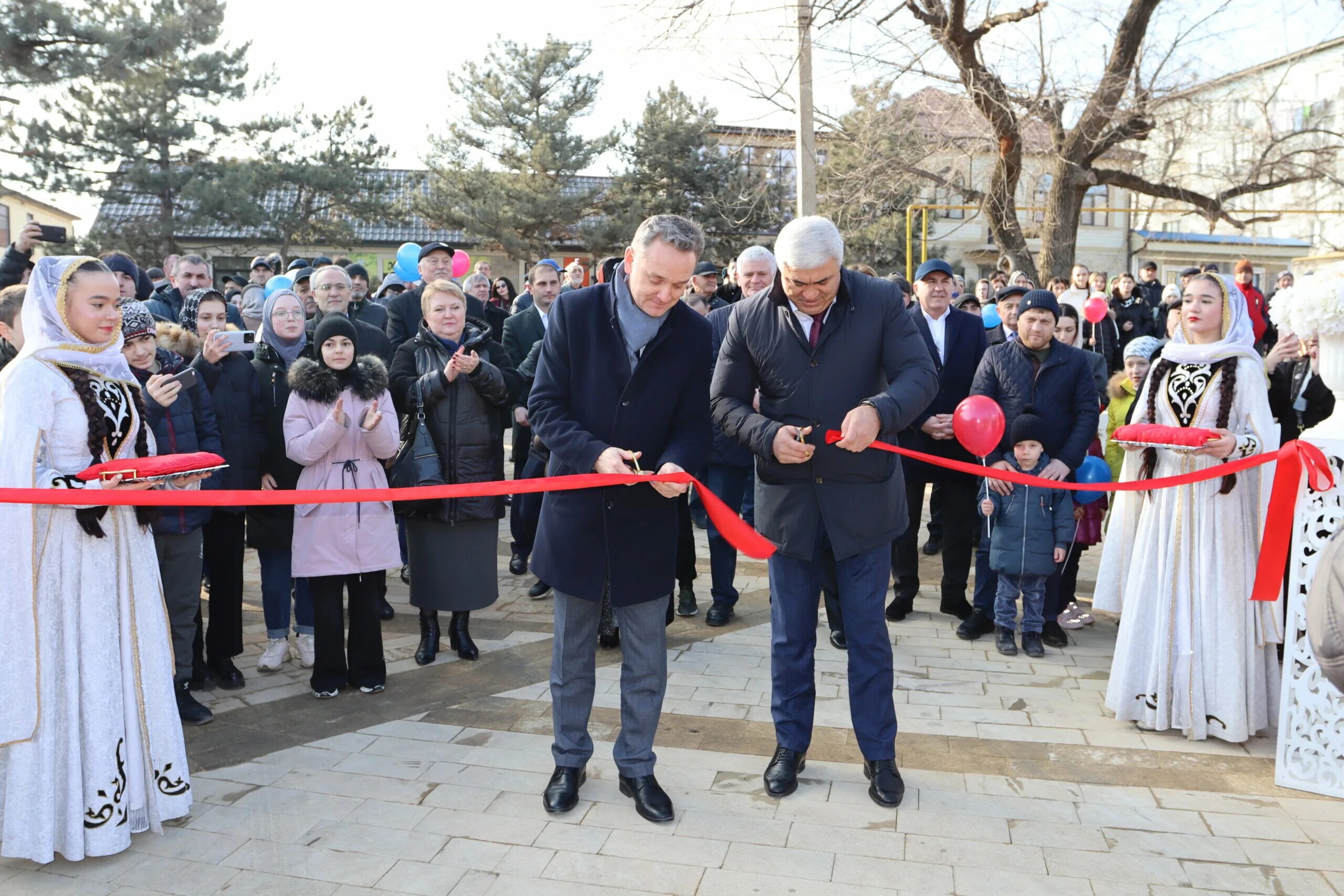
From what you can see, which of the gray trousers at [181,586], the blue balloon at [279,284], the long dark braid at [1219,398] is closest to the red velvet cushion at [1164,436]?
the long dark braid at [1219,398]

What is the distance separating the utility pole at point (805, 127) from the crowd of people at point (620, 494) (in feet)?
13.5

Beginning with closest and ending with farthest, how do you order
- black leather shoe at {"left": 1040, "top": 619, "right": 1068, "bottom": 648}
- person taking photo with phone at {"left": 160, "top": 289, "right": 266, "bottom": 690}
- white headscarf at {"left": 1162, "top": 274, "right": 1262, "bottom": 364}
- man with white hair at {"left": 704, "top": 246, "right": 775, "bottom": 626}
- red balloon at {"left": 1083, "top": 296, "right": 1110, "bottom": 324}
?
white headscarf at {"left": 1162, "top": 274, "right": 1262, "bottom": 364} → person taking photo with phone at {"left": 160, "top": 289, "right": 266, "bottom": 690} → black leather shoe at {"left": 1040, "top": 619, "right": 1068, "bottom": 648} → man with white hair at {"left": 704, "top": 246, "right": 775, "bottom": 626} → red balloon at {"left": 1083, "top": 296, "right": 1110, "bottom": 324}

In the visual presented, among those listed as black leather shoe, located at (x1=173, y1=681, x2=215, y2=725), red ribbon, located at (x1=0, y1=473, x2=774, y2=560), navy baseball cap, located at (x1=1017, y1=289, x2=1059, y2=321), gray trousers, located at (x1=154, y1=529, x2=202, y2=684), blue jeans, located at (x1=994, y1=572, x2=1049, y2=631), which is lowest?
black leather shoe, located at (x1=173, y1=681, x2=215, y2=725)

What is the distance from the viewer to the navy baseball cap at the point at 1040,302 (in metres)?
5.89

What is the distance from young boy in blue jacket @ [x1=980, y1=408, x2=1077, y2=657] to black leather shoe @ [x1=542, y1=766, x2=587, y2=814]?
2927mm

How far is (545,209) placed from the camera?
31719 mm

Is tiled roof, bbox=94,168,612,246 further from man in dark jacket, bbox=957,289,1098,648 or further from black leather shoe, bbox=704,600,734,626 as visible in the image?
man in dark jacket, bbox=957,289,1098,648

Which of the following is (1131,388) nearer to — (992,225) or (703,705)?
(703,705)

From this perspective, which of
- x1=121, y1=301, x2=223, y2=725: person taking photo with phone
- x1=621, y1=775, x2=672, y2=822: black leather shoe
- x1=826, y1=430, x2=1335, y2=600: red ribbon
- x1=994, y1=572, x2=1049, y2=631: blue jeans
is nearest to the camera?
x1=621, y1=775, x2=672, y2=822: black leather shoe

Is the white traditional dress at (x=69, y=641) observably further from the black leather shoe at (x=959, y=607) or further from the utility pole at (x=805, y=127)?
the utility pole at (x=805, y=127)

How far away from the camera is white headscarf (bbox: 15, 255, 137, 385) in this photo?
3682 millimetres

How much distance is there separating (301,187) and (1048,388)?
26.7 meters

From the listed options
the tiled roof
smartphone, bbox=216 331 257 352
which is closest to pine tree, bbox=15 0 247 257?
the tiled roof

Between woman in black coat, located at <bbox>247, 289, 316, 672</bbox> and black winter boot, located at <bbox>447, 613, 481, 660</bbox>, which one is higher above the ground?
woman in black coat, located at <bbox>247, 289, 316, 672</bbox>
